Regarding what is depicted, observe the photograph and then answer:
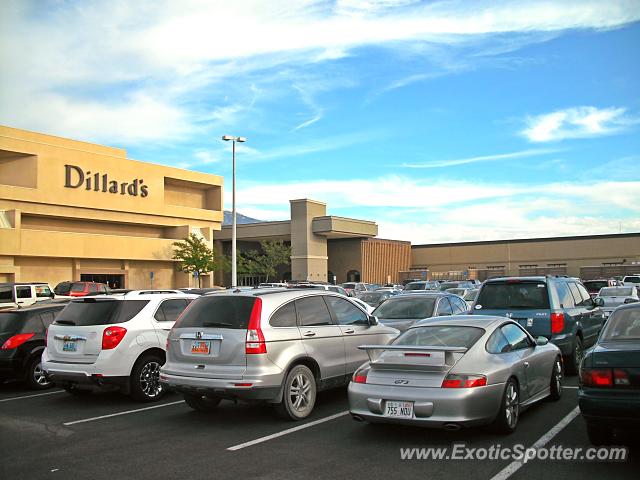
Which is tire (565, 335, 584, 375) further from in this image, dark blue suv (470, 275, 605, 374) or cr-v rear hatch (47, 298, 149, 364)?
cr-v rear hatch (47, 298, 149, 364)

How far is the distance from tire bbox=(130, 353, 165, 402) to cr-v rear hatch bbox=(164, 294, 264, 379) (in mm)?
1533

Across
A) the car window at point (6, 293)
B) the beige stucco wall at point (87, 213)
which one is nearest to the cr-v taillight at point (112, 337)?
the car window at point (6, 293)

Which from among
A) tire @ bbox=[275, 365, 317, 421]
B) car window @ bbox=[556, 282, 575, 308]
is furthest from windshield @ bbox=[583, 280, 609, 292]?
tire @ bbox=[275, 365, 317, 421]

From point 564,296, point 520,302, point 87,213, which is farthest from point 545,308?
point 87,213

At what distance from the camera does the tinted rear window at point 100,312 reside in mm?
9859

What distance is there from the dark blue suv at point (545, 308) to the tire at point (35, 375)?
8.27 meters

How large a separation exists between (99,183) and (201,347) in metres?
42.6

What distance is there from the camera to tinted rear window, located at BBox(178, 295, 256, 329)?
823 cm

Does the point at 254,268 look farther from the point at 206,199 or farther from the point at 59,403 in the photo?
the point at 59,403

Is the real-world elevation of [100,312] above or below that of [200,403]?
above

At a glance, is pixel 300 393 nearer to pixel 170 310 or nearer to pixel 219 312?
pixel 219 312

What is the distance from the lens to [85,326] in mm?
9781

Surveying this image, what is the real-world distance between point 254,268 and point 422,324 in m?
59.2

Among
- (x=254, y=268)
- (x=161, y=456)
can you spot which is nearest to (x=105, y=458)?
(x=161, y=456)
